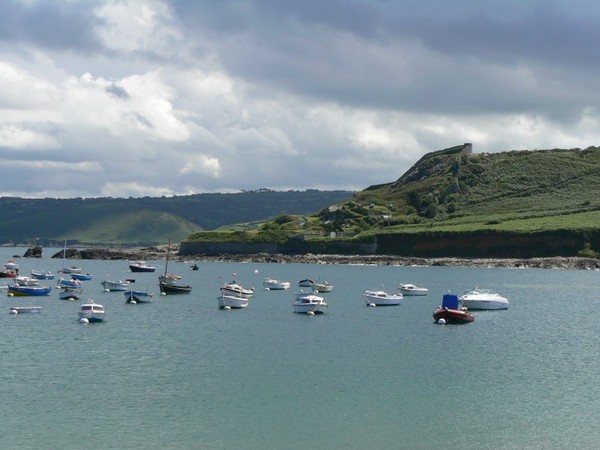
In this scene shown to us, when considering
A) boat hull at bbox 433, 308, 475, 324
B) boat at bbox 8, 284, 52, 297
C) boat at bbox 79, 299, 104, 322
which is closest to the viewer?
boat at bbox 79, 299, 104, 322

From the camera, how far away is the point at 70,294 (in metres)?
99.2

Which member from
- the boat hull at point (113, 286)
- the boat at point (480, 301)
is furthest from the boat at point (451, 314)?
the boat hull at point (113, 286)

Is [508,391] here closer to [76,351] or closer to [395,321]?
[76,351]

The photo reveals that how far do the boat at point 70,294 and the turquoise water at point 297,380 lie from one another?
1137 centimetres

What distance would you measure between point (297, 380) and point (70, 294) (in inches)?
2278

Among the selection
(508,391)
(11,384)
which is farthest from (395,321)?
(11,384)

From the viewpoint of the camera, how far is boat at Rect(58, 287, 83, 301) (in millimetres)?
98500

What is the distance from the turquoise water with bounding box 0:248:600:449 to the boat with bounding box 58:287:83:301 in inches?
448

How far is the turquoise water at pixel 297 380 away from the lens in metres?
36.0

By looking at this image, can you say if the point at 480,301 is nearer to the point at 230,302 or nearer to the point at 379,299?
the point at 379,299

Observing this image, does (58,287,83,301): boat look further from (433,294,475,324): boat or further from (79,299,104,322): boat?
(433,294,475,324): boat

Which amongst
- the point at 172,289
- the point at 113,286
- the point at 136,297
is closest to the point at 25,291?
the point at 113,286

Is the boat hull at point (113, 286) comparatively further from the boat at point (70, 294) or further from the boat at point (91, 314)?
the boat at point (91, 314)

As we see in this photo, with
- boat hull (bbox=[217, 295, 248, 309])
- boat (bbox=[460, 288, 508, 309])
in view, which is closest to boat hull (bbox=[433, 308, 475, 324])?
boat (bbox=[460, 288, 508, 309])
